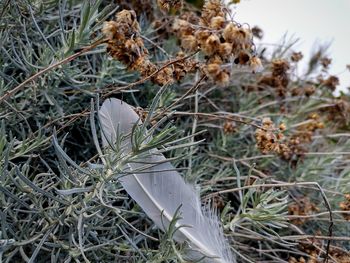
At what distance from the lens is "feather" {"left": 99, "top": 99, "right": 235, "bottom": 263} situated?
827 mm

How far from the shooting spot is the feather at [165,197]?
2.71ft

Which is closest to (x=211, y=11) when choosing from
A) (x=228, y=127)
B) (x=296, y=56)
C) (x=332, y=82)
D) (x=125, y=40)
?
(x=125, y=40)

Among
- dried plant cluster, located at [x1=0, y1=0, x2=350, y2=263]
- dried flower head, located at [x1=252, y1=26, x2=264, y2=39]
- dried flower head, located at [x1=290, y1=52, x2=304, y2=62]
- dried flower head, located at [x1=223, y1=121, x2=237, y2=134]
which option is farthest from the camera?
dried flower head, located at [x1=252, y1=26, x2=264, y2=39]

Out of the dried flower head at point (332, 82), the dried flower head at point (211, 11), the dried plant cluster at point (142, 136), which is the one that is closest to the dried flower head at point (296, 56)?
the dried plant cluster at point (142, 136)

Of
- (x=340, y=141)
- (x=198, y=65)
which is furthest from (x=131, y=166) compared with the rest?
(x=340, y=141)

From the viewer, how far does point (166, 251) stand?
84 centimetres

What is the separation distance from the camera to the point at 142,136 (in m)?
0.74

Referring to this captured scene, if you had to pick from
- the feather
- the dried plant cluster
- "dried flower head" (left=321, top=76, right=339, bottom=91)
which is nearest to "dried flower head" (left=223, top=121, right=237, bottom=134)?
the dried plant cluster

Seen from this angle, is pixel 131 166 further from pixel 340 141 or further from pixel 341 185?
pixel 340 141

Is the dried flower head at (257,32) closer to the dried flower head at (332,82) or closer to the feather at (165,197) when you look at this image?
the dried flower head at (332,82)

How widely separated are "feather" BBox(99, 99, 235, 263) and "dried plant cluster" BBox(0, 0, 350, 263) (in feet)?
0.08

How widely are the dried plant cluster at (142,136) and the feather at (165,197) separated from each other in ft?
0.08

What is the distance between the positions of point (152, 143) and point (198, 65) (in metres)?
0.25

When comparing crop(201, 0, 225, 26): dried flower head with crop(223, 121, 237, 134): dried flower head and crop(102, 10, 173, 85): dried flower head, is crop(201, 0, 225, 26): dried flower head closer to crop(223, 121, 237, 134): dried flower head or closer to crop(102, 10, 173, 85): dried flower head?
crop(102, 10, 173, 85): dried flower head
